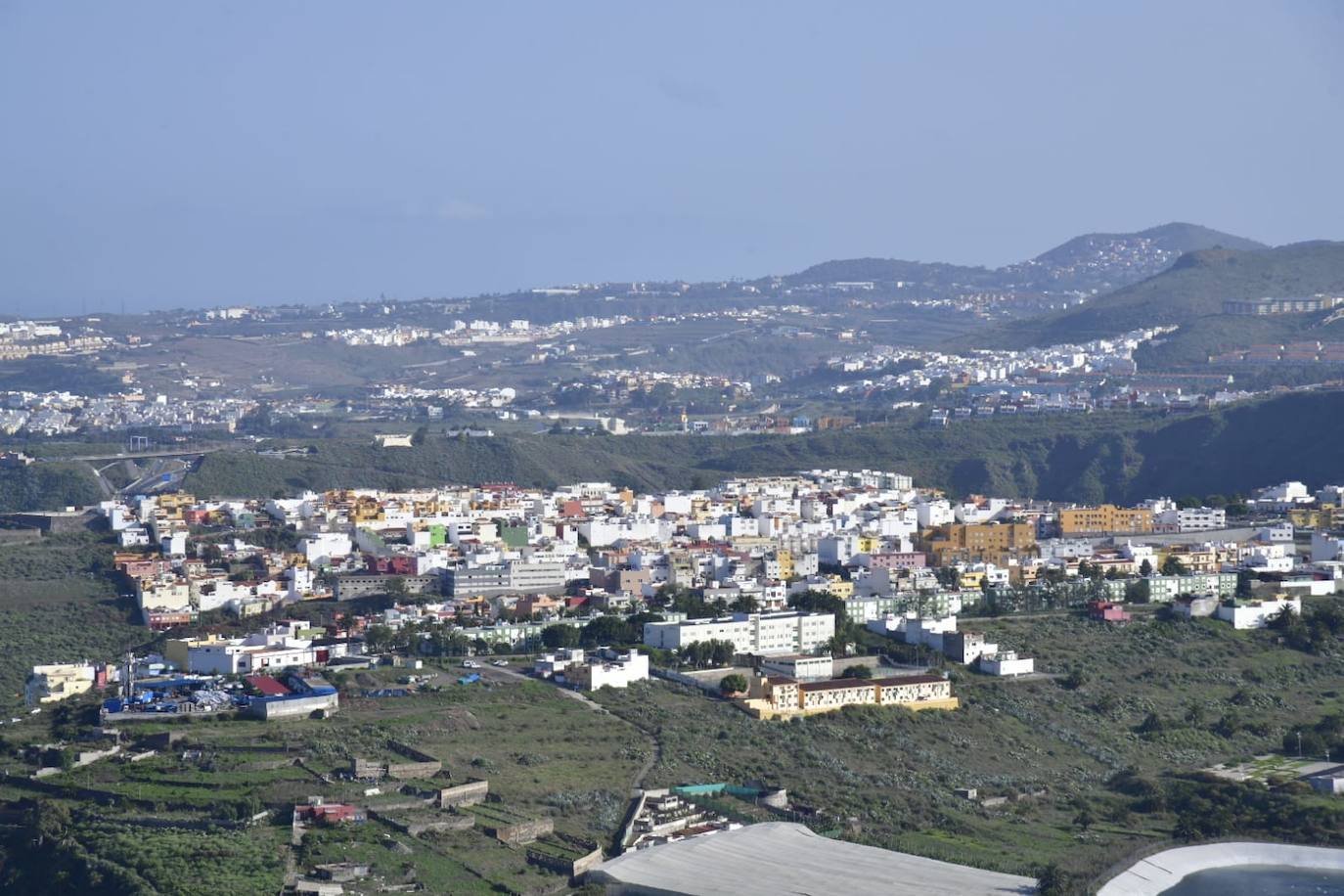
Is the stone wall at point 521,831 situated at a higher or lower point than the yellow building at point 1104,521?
higher

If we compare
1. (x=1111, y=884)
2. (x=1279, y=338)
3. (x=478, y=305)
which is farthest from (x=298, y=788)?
(x=478, y=305)

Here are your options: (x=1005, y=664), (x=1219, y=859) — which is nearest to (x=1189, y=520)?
(x=1005, y=664)

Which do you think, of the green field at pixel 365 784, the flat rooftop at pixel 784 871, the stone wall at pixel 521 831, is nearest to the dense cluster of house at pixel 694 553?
the green field at pixel 365 784

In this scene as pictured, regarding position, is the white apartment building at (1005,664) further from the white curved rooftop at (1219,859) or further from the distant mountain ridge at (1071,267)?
the distant mountain ridge at (1071,267)

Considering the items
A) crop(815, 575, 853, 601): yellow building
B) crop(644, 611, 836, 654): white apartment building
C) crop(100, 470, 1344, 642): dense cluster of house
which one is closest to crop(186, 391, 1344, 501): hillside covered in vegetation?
crop(100, 470, 1344, 642): dense cluster of house

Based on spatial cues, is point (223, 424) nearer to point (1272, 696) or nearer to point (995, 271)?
point (1272, 696)
